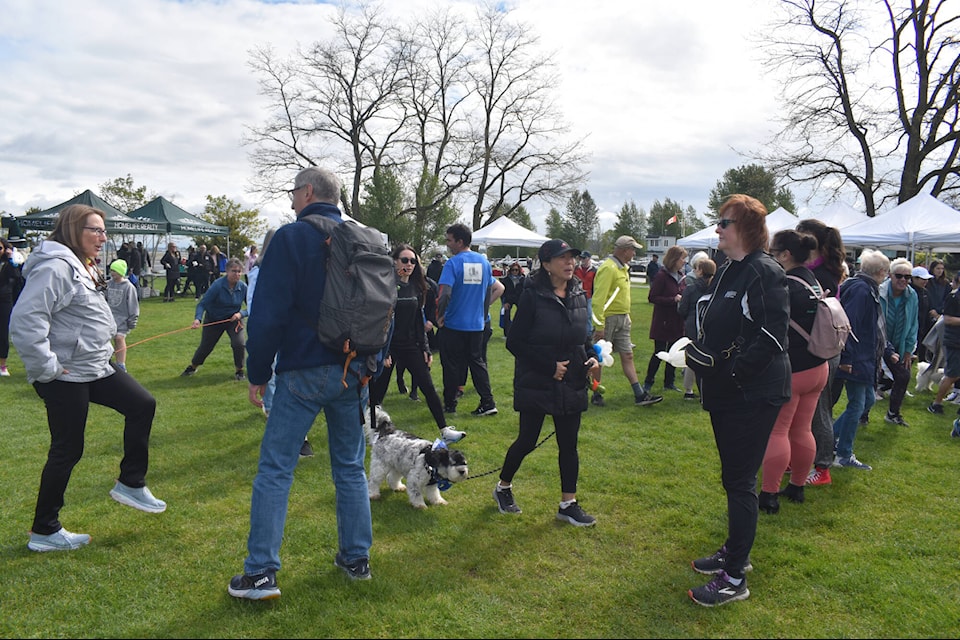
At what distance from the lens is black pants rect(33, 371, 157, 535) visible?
3.36 m

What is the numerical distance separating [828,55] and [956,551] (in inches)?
1034

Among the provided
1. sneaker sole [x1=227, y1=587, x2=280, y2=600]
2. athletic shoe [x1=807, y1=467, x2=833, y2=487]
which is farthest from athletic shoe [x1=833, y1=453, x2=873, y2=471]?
sneaker sole [x1=227, y1=587, x2=280, y2=600]

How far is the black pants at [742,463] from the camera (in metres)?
3.04

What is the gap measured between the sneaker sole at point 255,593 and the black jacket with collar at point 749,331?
2.38 metres

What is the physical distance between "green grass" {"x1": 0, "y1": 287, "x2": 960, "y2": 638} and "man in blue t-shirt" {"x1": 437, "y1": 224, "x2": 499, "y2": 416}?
45.2 inches

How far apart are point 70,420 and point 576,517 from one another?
3.09 metres

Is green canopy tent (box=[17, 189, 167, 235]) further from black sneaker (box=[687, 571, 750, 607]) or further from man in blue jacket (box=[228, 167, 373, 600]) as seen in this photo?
black sneaker (box=[687, 571, 750, 607])

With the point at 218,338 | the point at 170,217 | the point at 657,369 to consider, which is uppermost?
the point at 170,217

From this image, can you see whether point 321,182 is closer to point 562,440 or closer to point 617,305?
point 562,440

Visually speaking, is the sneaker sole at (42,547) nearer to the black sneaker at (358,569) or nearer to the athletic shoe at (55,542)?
the athletic shoe at (55,542)

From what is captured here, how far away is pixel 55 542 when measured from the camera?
11.5 ft

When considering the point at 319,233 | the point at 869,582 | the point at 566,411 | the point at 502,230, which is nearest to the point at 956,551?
the point at 869,582

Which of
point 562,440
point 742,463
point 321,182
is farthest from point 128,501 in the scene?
point 742,463

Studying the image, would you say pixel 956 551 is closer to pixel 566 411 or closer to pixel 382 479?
pixel 566 411
